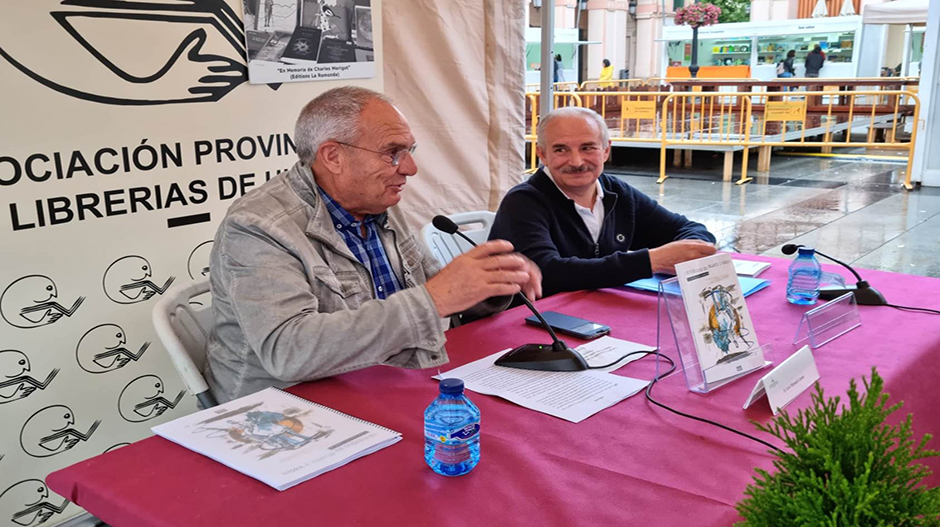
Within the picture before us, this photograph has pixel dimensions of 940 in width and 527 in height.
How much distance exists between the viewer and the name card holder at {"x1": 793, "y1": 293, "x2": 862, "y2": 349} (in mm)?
1836

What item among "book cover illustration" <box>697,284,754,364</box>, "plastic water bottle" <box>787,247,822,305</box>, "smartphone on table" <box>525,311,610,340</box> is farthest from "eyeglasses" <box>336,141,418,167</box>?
"plastic water bottle" <box>787,247,822,305</box>

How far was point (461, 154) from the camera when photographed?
3.73m

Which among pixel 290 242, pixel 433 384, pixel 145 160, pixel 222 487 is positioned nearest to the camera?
pixel 222 487

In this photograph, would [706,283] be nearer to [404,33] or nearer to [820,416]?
[820,416]

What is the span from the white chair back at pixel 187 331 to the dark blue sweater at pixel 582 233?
1016 millimetres

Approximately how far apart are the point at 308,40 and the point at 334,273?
4.38ft

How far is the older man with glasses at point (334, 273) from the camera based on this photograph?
1635 millimetres

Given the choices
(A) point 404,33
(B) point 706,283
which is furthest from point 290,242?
(A) point 404,33

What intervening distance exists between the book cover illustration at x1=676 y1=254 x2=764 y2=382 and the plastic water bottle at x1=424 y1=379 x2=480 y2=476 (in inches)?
22.3

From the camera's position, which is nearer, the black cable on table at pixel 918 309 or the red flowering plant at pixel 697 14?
the black cable on table at pixel 918 309

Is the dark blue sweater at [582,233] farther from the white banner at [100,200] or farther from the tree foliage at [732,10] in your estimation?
the tree foliage at [732,10]

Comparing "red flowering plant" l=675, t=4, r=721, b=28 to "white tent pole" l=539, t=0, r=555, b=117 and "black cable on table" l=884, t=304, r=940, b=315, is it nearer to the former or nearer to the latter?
"white tent pole" l=539, t=0, r=555, b=117

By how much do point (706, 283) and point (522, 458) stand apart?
1.97ft

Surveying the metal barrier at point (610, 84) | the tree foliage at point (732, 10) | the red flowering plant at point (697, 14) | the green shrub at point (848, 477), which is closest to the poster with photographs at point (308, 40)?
the green shrub at point (848, 477)
